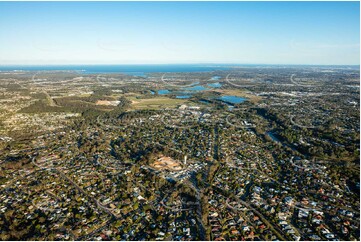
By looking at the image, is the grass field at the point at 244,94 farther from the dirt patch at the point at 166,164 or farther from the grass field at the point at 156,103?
the dirt patch at the point at 166,164

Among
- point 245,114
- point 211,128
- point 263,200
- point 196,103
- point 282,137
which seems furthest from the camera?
point 196,103

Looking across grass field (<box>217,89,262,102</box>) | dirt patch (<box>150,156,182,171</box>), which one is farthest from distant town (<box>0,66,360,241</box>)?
grass field (<box>217,89,262,102</box>)

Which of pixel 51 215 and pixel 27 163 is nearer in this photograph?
pixel 51 215

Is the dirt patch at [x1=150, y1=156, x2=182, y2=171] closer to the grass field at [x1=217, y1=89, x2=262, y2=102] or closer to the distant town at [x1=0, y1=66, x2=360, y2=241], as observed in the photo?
the distant town at [x1=0, y1=66, x2=360, y2=241]

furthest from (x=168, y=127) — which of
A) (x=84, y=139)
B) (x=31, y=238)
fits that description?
(x=31, y=238)

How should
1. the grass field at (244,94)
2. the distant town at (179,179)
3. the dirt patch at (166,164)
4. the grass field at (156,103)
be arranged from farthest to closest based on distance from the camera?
the grass field at (244,94), the grass field at (156,103), the dirt patch at (166,164), the distant town at (179,179)

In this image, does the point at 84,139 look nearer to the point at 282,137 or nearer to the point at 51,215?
the point at 51,215

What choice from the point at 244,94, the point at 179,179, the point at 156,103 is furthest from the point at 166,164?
the point at 244,94

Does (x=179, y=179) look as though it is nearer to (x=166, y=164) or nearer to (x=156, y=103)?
(x=166, y=164)

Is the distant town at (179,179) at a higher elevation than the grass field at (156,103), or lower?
higher

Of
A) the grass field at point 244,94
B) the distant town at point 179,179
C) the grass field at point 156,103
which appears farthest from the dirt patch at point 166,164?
the grass field at point 244,94

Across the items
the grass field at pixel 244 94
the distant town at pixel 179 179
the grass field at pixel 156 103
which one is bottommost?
the grass field at pixel 244 94
